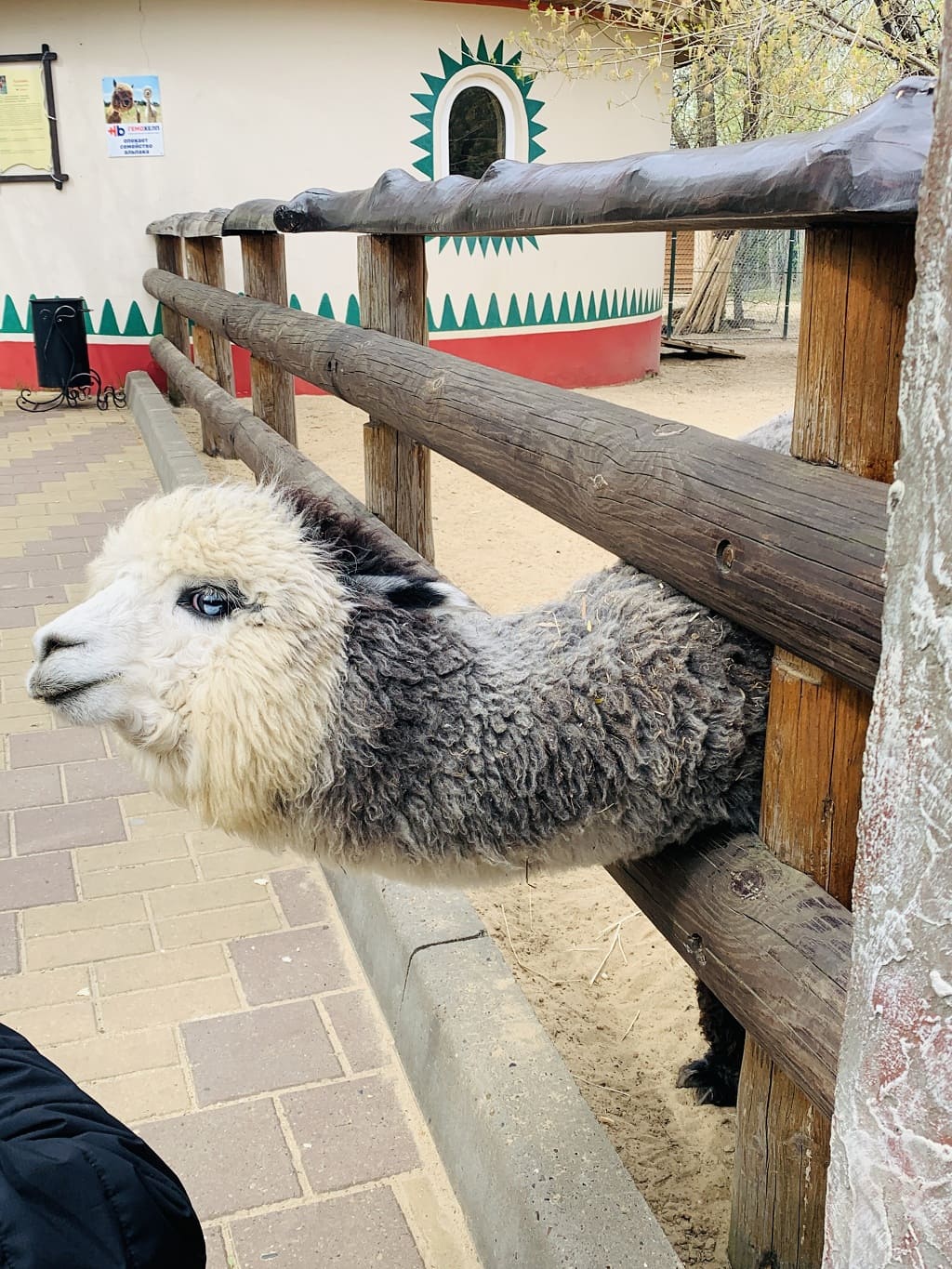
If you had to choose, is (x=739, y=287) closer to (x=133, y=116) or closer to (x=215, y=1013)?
(x=133, y=116)

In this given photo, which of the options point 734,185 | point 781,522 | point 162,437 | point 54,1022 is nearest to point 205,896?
point 54,1022

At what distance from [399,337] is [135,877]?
64.3 inches

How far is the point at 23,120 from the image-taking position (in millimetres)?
10406

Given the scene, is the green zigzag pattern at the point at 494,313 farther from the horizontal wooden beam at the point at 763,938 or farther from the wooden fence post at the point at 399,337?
the horizontal wooden beam at the point at 763,938

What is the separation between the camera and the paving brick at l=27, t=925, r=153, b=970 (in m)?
2.85

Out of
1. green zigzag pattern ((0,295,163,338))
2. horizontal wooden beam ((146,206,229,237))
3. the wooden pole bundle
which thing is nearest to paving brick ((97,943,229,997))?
horizontal wooden beam ((146,206,229,237))

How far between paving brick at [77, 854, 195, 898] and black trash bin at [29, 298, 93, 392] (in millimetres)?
8148

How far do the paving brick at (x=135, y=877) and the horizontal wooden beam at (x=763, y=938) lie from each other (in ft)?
5.48

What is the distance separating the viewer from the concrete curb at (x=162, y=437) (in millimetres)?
6250

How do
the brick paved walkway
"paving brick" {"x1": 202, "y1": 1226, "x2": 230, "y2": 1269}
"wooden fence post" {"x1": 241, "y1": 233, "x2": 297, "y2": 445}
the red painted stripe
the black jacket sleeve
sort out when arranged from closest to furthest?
1. the black jacket sleeve
2. "paving brick" {"x1": 202, "y1": 1226, "x2": 230, "y2": 1269}
3. the brick paved walkway
4. "wooden fence post" {"x1": 241, "y1": 233, "x2": 297, "y2": 445}
5. the red painted stripe

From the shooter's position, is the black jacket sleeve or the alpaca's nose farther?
the alpaca's nose

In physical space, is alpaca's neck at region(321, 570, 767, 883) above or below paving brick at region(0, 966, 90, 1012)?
above

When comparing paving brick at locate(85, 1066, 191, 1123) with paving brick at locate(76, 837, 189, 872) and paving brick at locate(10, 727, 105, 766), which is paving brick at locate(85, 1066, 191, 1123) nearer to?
paving brick at locate(76, 837, 189, 872)

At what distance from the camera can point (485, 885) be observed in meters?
1.75
